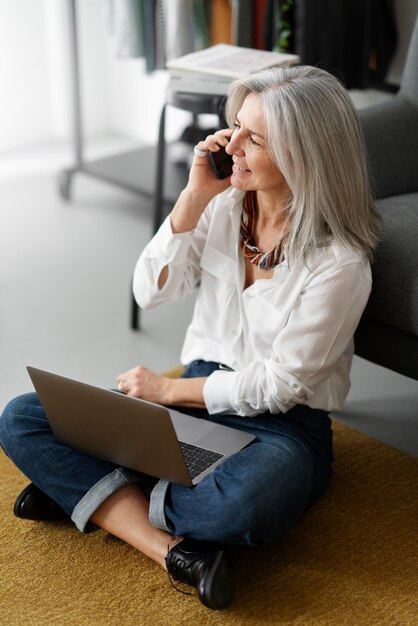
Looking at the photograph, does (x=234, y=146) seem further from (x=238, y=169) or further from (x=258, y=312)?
(x=258, y=312)

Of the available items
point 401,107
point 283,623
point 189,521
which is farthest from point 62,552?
point 401,107

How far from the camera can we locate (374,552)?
5.23ft

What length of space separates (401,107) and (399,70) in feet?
2.71

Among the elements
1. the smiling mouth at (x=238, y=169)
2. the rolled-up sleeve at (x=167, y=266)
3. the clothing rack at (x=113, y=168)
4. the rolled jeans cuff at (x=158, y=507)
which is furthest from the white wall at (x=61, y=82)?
the rolled jeans cuff at (x=158, y=507)

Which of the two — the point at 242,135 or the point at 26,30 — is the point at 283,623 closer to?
the point at 242,135

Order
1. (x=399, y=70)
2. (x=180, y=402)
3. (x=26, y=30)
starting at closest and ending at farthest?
1. (x=180, y=402)
2. (x=399, y=70)
3. (x=26, y=30)

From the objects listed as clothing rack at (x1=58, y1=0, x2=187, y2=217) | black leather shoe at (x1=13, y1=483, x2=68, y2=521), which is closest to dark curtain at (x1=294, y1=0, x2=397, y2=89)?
clothing rack at (x1=58, y1=0, x2=187, y2=217)

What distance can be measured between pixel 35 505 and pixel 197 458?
303 millimetres

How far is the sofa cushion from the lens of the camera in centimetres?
166

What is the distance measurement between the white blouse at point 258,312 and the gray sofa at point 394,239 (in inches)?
3.7

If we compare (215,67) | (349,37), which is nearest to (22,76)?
(349,37)

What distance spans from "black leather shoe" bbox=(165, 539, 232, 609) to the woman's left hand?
0.91ft

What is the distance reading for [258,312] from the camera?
5.36 feet

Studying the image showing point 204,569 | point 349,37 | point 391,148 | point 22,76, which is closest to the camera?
point 204,569
